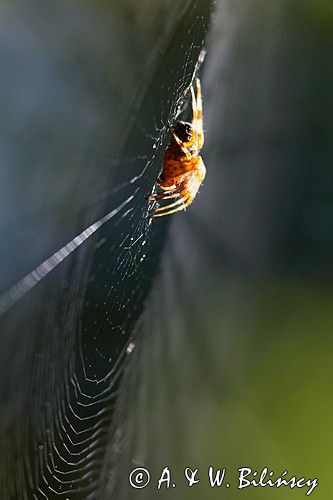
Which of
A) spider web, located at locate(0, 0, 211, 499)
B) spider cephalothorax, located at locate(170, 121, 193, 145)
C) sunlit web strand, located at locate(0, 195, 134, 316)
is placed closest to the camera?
sunlit web strand, located at locate(0, 195, 134, 316)

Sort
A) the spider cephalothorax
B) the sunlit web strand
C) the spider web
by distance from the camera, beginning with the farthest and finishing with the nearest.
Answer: the spider cephalothorax < the spider web < the sunlit web strand

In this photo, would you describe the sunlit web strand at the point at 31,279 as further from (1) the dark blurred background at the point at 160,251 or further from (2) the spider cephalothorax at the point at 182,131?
(2) the spider cephalothorax at the point at 182,131

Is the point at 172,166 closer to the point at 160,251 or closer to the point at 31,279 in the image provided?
the point at 160,251

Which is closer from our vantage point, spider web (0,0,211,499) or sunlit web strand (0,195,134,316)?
sunlit web strand (0,195,134,316)

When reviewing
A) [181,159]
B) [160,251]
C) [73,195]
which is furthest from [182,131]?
[160,251]

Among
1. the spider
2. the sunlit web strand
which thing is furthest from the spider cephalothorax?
the sunlit web strand

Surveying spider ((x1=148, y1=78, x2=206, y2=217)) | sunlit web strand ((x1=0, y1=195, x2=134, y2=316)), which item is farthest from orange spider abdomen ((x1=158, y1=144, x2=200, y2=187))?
sunlit web strand ((x1=0, y1=195, x2=134, y2=316))

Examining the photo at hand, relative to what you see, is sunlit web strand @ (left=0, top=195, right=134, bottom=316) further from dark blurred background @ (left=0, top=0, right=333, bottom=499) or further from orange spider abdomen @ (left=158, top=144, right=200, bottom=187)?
orange spider abdomen @ (left=158, top=144, right=200, bottom=187)

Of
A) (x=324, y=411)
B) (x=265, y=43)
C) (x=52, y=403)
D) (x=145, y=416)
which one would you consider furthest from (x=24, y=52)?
(x=265, y=43)

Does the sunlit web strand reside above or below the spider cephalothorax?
below
